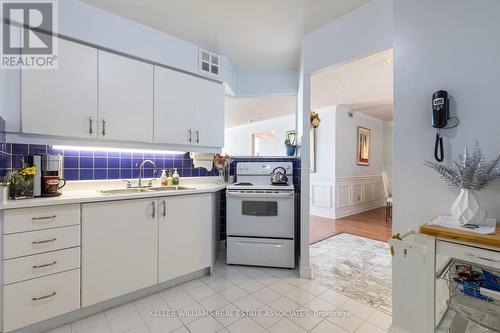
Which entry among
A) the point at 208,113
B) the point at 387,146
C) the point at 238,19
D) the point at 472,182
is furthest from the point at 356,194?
the point at 238,19

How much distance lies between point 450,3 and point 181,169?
268cm

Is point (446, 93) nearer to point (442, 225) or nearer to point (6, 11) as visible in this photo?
point (442, 225)

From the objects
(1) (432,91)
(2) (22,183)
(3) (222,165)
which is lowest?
(2) (22,183)

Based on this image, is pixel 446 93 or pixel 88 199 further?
pixel 88 199

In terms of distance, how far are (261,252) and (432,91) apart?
→ 2008 millimetres

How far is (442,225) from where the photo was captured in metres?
1.08

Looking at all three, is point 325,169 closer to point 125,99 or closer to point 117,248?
point 125,99

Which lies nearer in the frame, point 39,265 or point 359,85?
point 39,265

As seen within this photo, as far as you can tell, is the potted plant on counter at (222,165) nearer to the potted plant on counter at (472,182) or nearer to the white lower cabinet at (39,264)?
the white lower cabinet at (39,264)

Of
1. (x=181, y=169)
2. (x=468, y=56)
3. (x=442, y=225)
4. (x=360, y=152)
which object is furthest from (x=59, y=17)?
(x=360, y=152)

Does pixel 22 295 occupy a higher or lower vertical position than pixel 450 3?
lower

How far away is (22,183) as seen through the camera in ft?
4.81

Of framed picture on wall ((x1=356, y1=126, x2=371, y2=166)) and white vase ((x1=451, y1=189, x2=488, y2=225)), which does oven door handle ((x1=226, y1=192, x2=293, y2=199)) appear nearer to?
white vase ((x1=451, y1=189, x2=488, y2=225))

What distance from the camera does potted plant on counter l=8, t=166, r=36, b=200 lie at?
1.44 m
